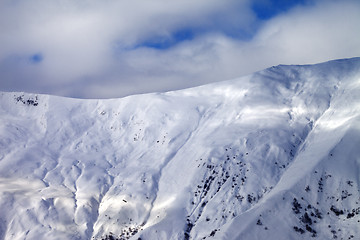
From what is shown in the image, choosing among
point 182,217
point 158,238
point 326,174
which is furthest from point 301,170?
point 158,238

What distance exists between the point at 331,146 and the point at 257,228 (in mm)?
71277

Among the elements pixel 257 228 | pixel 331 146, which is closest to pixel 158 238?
pixel 257 228

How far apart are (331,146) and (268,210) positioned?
5873 centimetres

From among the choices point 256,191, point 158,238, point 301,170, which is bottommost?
point 158,238

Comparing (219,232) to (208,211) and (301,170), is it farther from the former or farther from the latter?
(301,170)

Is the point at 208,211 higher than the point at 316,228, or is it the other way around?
the point at 316,228

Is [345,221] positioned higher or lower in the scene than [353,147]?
lower

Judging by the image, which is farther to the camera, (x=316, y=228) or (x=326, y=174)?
(x=326, y=174)

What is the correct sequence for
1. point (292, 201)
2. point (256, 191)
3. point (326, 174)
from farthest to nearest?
1. point (256, 191)
2. point (326, 174)
3. point (292, 201)

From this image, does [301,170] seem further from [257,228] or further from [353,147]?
[257,228]

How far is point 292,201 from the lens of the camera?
555ft

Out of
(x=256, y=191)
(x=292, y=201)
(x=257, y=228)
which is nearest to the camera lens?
(x=257, y=228)

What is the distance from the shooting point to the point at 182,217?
198m

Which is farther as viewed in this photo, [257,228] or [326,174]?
Result: [326,174]
